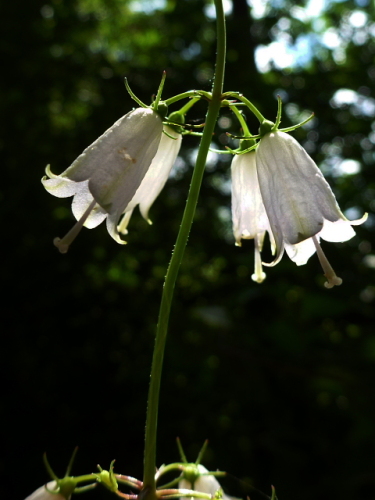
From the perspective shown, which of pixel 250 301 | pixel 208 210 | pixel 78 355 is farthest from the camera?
pixel 208 210

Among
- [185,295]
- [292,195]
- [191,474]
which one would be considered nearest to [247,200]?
[292,195]

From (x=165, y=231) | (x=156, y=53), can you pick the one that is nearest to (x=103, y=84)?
(x=156, y=53)

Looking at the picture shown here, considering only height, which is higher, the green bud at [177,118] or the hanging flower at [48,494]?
the green bud at [177,118]

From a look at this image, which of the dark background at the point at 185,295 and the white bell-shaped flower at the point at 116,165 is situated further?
the dark background at the point at 185,295

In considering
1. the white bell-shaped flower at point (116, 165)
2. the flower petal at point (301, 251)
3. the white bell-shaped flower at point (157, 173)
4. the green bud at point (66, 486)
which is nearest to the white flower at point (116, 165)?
the white bell-shaped flower at point (116, 165)

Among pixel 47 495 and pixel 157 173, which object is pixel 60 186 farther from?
pixel 47 495

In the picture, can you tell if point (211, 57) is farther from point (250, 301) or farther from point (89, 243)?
point (250, 301)

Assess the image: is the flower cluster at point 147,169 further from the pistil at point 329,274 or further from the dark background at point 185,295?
the dark background at point 185,295
